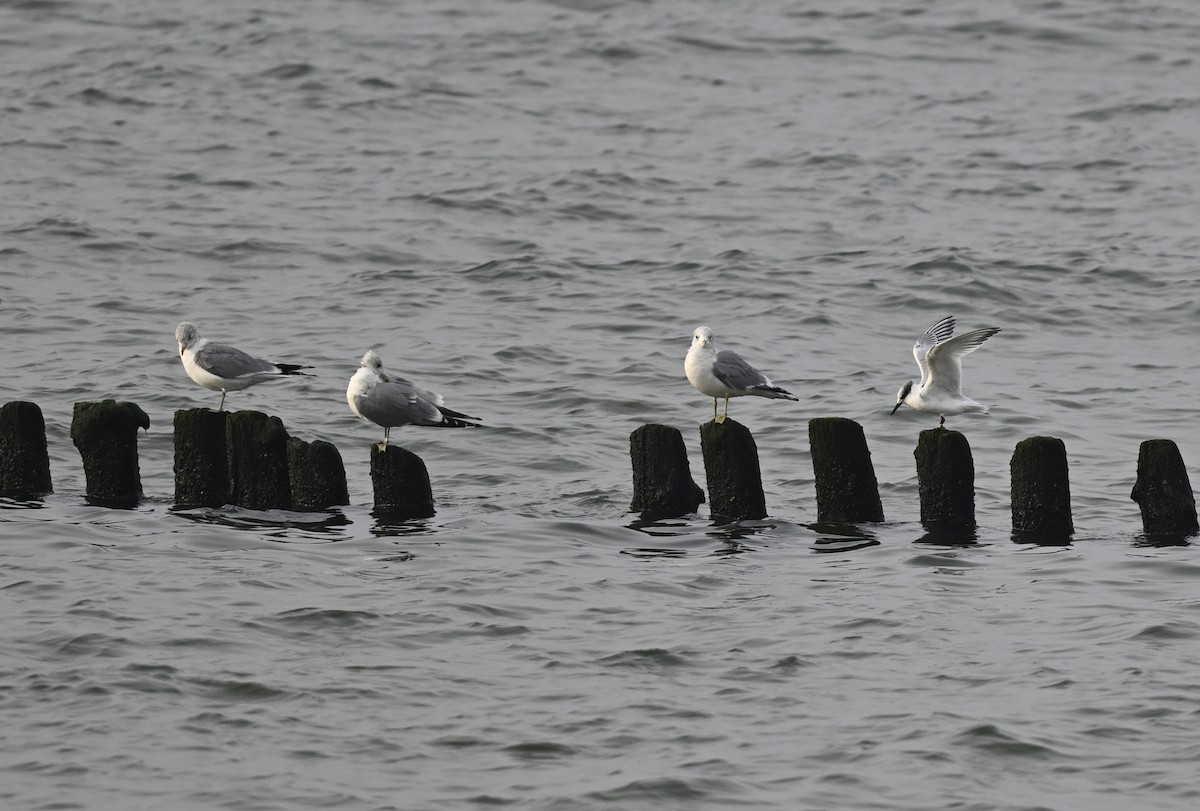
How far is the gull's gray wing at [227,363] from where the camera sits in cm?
1162

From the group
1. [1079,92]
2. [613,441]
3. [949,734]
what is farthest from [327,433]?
[1079,92]

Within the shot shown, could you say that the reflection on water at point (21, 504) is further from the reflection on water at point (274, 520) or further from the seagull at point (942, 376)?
the seagull at point (942, 376)

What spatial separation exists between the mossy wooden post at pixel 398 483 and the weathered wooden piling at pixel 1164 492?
4.36 m

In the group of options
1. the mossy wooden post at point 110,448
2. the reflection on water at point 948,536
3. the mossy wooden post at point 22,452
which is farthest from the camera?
the mossy wooden post at point 22,452

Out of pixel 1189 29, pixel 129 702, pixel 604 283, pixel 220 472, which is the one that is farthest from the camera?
A: pixel 1189 29

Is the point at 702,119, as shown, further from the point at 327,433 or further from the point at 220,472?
the point at 220,472

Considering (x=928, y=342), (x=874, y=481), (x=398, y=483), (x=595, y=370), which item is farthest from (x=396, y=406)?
(x=595, y=370)

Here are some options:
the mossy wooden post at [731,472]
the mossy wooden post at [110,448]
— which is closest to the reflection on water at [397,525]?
the mossy wooden post at [110,448]

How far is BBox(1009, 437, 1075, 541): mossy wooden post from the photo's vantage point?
10.3 metres

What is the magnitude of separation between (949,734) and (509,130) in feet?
64.0

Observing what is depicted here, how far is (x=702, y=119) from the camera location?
2683cm

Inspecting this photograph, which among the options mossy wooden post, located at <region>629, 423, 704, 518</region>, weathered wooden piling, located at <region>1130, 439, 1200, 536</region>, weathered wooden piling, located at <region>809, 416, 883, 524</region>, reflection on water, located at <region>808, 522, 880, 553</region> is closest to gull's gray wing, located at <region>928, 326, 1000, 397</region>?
weathered wooden piling, located at <region>809, 416, 883, 524</region>

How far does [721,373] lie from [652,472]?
0.75 metres

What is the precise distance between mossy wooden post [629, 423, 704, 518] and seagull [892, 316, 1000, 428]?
4.52ft
